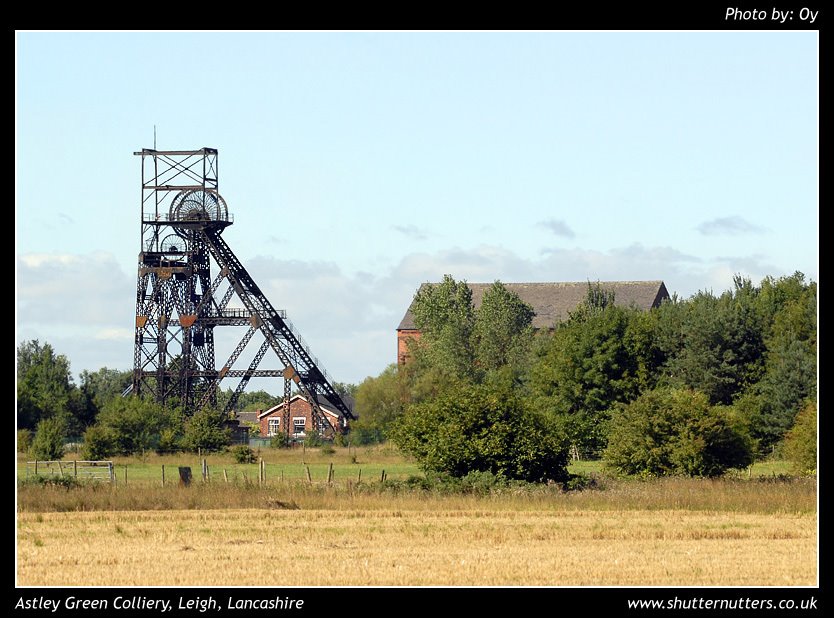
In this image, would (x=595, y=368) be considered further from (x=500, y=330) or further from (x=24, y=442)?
(x=24, y=442)

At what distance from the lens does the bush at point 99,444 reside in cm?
6375

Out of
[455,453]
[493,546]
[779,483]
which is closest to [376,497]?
[455,453]

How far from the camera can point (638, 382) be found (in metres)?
73.4

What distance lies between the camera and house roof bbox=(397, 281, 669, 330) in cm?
11988

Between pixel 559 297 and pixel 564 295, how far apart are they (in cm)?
53

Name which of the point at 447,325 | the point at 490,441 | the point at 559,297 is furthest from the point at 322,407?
the point at 490,441

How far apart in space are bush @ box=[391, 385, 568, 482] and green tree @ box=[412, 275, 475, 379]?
53138mm

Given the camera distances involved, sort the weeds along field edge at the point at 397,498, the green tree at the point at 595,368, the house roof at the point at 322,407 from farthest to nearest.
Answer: the house roof at the point at 322,407
the green tree at the point at 595,368
the weeds along field edge at the point at 397,498

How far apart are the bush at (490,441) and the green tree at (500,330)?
53201mm

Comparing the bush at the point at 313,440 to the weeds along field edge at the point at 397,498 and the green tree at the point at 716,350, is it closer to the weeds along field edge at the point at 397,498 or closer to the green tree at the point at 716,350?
the green tree at the point at 716,350

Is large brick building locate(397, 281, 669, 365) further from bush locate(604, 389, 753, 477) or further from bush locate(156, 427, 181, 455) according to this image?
bush locate(604, 389, 753, 477)

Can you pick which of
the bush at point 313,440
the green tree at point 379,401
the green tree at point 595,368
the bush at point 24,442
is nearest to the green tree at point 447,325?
the green tree at point 379,401

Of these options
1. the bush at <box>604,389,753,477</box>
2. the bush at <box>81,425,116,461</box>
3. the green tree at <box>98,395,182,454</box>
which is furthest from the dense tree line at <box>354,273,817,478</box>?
the bush at <box>81,425,116,461</box>

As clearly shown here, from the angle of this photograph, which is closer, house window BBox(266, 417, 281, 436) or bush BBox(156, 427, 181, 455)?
bush BBox(156, 427, 181, 455)
